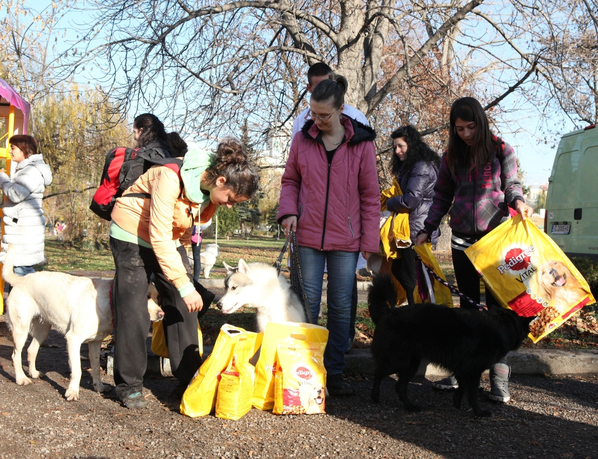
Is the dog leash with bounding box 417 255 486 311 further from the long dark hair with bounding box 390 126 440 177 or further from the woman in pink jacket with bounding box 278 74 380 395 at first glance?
the long dark hair with bounding box 390 126 440 177

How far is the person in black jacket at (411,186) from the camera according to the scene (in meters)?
4.71

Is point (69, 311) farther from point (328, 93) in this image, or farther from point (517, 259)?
point (517, 259)

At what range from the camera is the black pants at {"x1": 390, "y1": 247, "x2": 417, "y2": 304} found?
16.0 ft

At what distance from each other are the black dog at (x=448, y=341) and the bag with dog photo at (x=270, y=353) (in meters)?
0.51

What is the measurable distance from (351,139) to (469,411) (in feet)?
6.53

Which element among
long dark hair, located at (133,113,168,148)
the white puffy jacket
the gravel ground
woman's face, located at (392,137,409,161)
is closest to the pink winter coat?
the gravel ground

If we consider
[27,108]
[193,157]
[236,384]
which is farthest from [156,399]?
[27,108]

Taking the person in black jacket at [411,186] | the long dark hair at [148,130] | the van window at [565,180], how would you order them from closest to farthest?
the long dark hair at [148,130] < the person in black jacket at [411,186] < the van window at [565,180]

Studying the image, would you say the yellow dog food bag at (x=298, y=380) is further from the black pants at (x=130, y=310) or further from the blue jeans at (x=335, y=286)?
the black pants at (x=130, y=310)

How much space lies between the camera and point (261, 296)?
3801 mm

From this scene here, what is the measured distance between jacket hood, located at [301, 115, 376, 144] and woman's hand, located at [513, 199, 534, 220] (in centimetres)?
107

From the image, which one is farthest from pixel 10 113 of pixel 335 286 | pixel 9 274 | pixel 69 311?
pixel 335 286

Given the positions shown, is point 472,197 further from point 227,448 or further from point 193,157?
point 227,448

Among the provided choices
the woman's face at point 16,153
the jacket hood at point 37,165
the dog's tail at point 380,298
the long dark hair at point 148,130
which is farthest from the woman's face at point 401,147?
the woman's face at point 16,153
